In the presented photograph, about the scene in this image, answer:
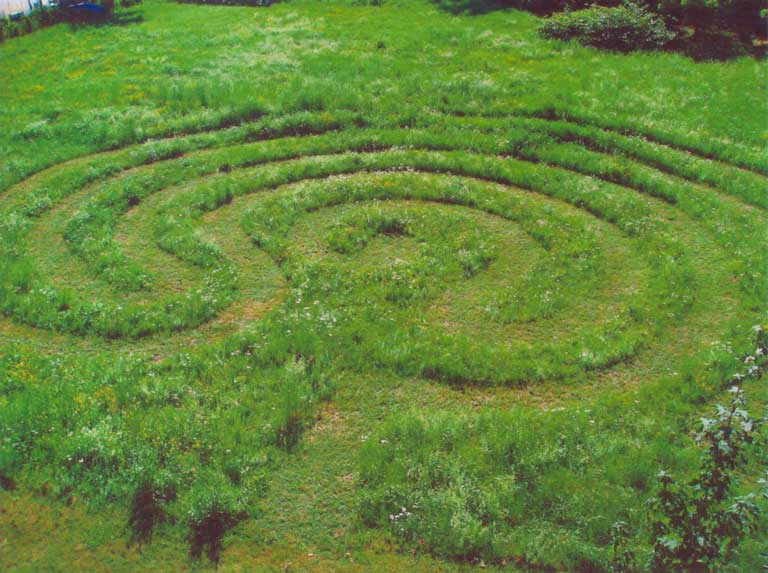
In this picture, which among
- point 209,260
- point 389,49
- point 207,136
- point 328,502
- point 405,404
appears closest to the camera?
point 328,502

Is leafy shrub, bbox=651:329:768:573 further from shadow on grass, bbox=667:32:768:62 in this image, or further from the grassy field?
shadow on grass, bbox=667:32:768:62

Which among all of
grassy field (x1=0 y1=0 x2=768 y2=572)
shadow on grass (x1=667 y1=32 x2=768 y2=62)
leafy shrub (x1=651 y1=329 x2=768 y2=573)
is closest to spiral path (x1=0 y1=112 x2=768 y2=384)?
grassy field (x1=0 y1=0 x2=768 y2=572)

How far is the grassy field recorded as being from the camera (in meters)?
12.5

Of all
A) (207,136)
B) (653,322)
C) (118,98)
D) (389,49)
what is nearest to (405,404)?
(653,322)

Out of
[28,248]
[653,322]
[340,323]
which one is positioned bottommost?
[653,322]

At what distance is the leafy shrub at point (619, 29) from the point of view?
117 ft

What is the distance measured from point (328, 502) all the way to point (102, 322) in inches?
325

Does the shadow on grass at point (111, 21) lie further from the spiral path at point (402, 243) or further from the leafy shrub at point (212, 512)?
the leafy shrub at point (212, 512)

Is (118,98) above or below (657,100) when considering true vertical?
above

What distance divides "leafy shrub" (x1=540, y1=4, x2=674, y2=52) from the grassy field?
1.72m

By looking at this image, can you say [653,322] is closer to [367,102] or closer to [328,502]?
[328,502]

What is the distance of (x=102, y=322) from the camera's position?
694 inches

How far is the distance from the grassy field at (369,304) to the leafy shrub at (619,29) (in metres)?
1.72

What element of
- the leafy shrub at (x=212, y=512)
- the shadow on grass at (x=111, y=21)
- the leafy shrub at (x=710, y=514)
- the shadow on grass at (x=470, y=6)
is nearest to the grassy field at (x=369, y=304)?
the leafy shrub at (x=212, y=512)
